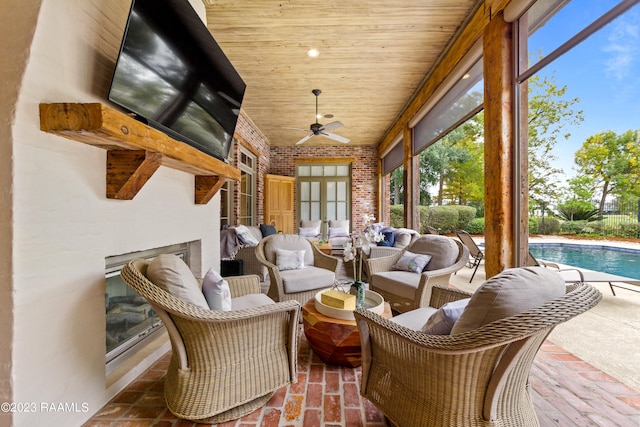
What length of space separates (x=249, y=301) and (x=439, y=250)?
78.8 inches

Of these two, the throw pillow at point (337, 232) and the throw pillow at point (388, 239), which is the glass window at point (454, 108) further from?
the throw pillow at point (337, 232)

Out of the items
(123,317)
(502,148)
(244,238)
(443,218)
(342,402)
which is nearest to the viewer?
(342,402)

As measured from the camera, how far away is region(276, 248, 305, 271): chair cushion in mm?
2891

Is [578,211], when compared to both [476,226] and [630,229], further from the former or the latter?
[476,226]

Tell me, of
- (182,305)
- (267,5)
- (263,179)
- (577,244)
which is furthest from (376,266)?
(263,179)

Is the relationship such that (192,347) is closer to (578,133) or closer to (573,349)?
(573,349)

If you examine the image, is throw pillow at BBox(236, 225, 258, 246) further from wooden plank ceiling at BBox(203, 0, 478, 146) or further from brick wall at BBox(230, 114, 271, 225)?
wooden plank ceiling at BBox(203, 0, 478, 146)

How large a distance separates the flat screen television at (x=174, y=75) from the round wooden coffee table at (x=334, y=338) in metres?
1.65

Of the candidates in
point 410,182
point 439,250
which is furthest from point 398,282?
point 410,182

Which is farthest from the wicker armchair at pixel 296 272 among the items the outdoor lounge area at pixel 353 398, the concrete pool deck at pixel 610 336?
the concrete pool deck at pixel 610 336

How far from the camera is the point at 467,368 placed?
100cm

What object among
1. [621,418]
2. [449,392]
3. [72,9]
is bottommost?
[621,418]

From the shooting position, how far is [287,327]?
153 cm

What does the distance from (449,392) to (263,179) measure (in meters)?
6.87
